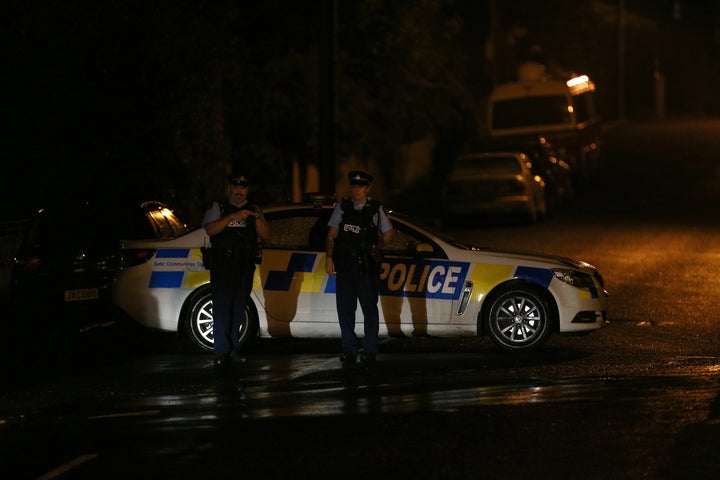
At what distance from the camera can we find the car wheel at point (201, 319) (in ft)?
42.9

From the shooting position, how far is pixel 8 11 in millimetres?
19219

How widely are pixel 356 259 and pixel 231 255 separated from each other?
1016 millimetres

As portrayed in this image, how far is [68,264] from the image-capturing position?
13703mm

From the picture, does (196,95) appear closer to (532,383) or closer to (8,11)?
(8,11)

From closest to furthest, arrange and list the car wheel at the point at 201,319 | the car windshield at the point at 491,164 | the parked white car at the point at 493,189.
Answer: the car wheel at the point at 201,319 → the parked white car at the point at 493,189 → the car windshield at the point at 491,164

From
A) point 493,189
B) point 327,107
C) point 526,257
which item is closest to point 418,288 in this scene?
point 526,257

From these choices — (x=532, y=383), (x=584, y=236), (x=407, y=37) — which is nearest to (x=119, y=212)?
(x=532, y=383)

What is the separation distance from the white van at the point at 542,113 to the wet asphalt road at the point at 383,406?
17.4m

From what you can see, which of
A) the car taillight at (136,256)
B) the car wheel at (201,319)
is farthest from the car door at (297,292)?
the car taillight at (136,256)

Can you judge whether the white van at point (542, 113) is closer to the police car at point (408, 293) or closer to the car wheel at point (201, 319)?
the police car at point (408, 293)

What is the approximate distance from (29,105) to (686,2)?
74741 mm

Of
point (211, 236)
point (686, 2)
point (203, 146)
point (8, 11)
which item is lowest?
point (211, 236)

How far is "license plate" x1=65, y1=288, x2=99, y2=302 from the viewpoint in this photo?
44.6 feet

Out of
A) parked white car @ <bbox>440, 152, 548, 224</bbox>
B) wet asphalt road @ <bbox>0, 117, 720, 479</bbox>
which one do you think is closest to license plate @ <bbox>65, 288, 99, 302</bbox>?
wet asphalt road @ <bbox>0, 117, 720, 479</bbox>
